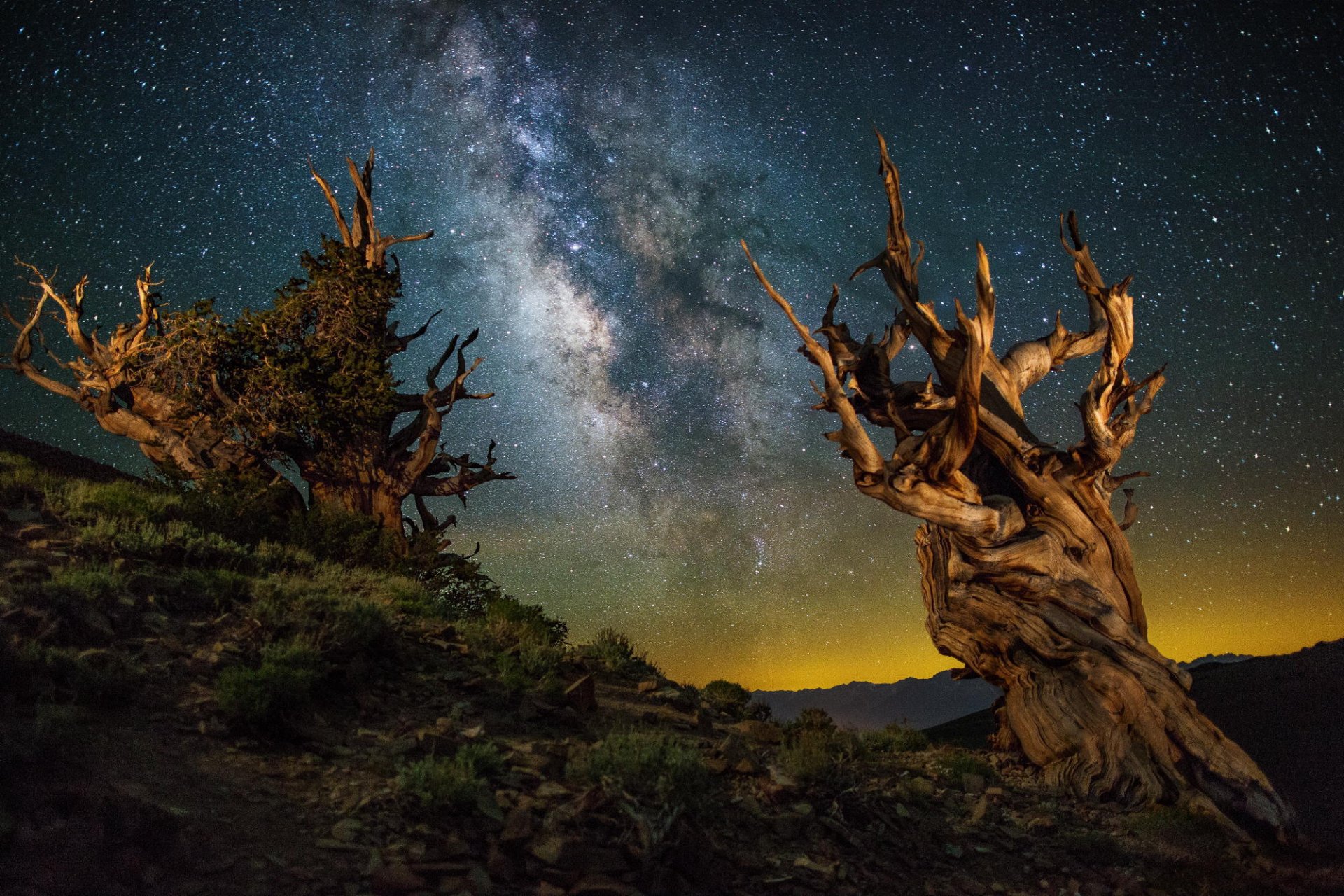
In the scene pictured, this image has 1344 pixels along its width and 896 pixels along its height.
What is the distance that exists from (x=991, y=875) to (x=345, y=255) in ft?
58.1

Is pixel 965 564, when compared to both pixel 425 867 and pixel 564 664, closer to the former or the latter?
pixel 564 664

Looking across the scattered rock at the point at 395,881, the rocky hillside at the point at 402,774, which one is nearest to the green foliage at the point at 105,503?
the rocky hillside at the point at 402,774

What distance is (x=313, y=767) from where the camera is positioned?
6.04 metres

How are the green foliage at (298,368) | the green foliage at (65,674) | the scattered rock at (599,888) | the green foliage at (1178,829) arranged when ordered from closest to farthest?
the scattered rock at (599,888)
the green foliage at (65,674)
the green foliage at (1178,829)
the green foliage at (298,368)

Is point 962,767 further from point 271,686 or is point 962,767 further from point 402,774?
point 271,686

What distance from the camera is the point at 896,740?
12070 mm

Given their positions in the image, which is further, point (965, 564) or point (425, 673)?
point (965, 564)

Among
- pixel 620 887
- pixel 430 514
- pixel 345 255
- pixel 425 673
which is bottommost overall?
pixel 620 887

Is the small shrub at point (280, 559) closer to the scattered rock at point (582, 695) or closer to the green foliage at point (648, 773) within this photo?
the scattered rock at point (582, 695)

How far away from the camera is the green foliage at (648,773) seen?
20.2 feet

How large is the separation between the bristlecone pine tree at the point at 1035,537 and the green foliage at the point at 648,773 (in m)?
6.49

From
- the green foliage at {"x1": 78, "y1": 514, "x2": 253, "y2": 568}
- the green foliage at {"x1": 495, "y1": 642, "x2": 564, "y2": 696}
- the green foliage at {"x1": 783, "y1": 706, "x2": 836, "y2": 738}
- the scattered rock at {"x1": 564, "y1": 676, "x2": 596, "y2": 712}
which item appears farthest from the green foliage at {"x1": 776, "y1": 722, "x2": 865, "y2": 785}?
the green foliage at {"x1": 78, "y1": 514, "x2": 253, "y2": 568}

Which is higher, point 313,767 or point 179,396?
point 179,396

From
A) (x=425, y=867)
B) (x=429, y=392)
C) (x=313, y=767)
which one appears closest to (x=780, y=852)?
(x=425, y=867)
